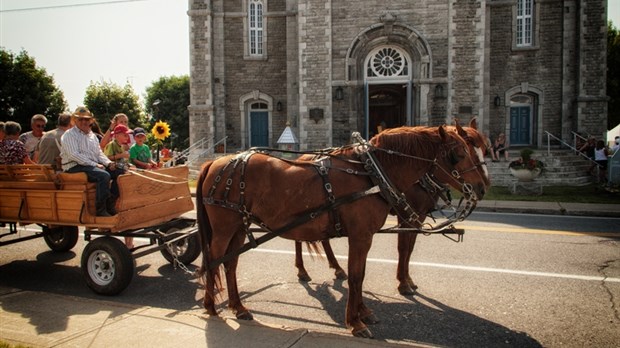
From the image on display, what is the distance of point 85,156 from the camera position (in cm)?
631

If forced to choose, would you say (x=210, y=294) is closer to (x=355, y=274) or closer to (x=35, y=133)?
(x=355, y=274)

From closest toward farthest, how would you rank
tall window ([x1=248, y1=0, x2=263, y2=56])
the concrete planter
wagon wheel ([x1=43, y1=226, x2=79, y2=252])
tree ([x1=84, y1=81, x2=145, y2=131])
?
wagon wheel ([x1=43, y1=226, x2=79, y2=252]) → the concrete planter → tall window ([x1=248, y1=0, x2=263, y2=56]) → tree ([x1=84, y1=81, x2=145, y2=131])

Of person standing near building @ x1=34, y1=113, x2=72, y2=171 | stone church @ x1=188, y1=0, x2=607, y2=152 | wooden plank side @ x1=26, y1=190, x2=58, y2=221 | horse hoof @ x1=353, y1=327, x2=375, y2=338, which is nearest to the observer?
horse hoof @ x1=353, y1=327, x2=375, y2=338

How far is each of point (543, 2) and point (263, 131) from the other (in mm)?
16542

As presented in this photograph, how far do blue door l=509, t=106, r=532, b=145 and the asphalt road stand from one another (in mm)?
15839

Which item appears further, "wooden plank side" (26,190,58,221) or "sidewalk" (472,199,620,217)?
"sidewalk" (472,199,620,217)

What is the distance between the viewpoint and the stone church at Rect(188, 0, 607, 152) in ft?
71.5

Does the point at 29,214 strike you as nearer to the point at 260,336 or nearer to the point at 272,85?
the point at 260,336

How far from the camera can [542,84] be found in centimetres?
2330

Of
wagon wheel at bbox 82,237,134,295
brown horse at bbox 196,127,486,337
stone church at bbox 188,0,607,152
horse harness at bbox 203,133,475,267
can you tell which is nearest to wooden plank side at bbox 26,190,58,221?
wagon wheel at bbox 82,237,134,295

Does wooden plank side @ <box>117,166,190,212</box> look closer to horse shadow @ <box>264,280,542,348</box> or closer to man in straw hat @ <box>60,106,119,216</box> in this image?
man in straw hat @ <box>60,106,119,216</box>

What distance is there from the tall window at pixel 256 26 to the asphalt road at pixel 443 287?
18.2 meters

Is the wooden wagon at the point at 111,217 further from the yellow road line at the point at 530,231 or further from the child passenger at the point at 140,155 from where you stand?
the yellow road line at the point at 530,231

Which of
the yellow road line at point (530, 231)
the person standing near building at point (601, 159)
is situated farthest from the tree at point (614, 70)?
the yellow road line at point (530, 231)
